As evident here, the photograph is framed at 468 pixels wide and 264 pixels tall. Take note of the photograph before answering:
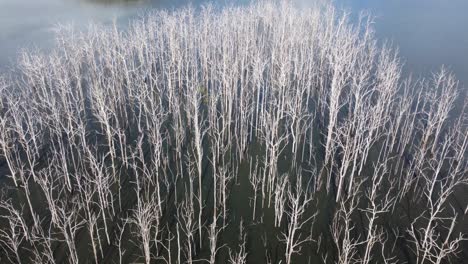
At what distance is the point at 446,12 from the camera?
2169 inches

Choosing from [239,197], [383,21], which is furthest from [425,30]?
[239,197]

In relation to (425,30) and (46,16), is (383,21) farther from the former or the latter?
(46,16)

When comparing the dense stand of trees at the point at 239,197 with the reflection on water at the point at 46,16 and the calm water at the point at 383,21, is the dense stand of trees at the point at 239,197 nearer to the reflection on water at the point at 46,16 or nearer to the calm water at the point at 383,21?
the calm water at the point at 383,21

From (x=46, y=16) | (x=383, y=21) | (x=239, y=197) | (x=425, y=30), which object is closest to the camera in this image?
(x=239, y=197)

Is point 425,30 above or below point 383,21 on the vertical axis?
below

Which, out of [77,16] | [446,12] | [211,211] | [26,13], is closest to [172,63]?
[211,211]

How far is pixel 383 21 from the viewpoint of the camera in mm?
51438

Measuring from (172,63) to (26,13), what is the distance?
32238 millimetres

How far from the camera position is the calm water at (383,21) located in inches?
1581

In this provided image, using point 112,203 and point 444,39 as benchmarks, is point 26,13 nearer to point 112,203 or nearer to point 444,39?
point 112,203

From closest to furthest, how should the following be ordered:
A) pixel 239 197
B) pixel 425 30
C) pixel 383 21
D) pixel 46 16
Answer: pixel 239 197 < pixel 425 30 < pixel 383 21 < pixel 46 16

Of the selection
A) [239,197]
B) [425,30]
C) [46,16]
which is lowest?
[239,197]

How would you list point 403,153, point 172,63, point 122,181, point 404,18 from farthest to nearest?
point 404,18 < point 172,63 < point 403,153 < point 122,181

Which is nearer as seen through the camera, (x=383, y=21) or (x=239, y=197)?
(x=239, y=197)
